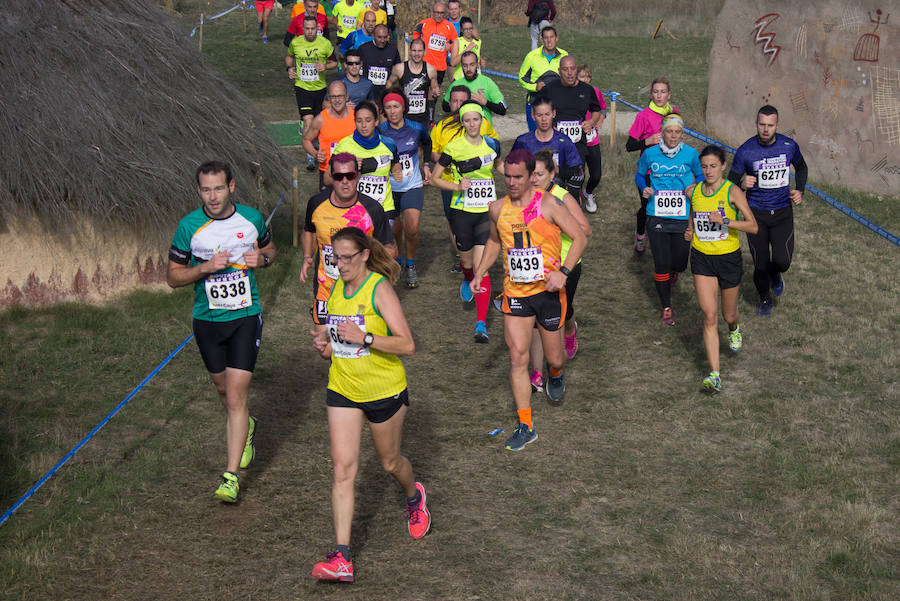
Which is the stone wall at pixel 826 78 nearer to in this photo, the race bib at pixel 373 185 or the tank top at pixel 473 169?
the tank top at pixel 473 169

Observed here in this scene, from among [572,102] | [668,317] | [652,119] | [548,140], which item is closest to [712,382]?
[668,317]

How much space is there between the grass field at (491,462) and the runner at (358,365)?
50 cm

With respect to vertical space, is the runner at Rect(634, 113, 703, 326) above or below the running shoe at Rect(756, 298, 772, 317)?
above

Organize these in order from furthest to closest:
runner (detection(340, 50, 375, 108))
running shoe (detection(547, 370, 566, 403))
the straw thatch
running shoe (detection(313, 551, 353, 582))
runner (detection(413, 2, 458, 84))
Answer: runner (detection(413, 2, 458, 84)), runner (detection(340, 50, 375, 108)), the straw thatch, running shoe (detection(547, 370, 566, 403)), running shoe (detection(313, 551, 353, 582))

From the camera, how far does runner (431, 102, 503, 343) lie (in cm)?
995

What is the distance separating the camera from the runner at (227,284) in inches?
263

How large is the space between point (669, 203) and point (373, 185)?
284 centimetres

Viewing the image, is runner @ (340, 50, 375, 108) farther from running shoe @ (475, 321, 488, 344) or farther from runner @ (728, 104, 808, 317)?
runner @ (728, 104, 808, 317)

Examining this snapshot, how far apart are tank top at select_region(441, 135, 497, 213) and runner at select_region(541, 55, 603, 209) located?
8.01 ft

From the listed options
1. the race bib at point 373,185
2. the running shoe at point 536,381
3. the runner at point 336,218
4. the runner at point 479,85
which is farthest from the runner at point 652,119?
the runner at point 336,218

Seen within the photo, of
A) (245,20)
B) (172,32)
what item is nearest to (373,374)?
(172,32)

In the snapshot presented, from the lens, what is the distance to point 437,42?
624 inches

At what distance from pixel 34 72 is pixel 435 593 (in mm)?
7526

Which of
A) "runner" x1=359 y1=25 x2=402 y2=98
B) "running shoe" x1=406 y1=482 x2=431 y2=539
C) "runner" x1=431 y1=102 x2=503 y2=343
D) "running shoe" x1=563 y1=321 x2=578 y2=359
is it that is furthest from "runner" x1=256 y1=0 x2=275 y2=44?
"running shoe" x1=406 y1=482 x2=431 y2=539
